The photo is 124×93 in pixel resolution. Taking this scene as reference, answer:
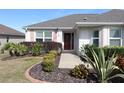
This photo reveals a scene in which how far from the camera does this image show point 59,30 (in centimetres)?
2933

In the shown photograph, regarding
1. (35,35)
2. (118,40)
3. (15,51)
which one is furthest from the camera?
(35,35)

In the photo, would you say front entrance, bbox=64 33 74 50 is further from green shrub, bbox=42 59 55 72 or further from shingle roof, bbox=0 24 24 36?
green shrub, bbox=42 59 55 72

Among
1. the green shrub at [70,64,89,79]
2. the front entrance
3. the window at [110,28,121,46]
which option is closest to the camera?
the green shrub at [70,64,89,79]

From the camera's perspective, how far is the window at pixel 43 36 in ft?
94.3

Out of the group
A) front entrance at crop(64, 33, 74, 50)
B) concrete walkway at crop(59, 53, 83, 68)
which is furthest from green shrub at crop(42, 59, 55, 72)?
front entrance at crop(64, 33, 74, 50)

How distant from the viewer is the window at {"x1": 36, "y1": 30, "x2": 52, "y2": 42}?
28.7 meters

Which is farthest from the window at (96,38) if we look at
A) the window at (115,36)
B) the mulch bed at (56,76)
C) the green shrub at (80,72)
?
the green shrub at (80,72)

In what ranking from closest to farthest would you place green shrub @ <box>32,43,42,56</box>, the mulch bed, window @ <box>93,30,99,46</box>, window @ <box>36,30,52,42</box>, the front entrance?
the mulch bed, window @ <box>93,30,99,46</box>, green shrub @ <box>32,43,42,56</box>, window @ <box>36,30,52,42</box>, the front entrance

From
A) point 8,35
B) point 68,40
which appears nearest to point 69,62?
point 68,40

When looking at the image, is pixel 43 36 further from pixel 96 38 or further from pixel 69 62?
pixel 69 62
